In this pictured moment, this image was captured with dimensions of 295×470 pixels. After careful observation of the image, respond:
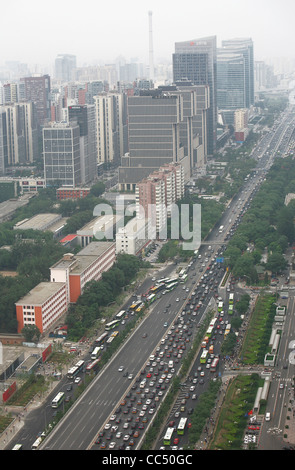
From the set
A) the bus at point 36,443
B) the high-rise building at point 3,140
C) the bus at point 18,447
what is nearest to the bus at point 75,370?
the bus at point 36,443

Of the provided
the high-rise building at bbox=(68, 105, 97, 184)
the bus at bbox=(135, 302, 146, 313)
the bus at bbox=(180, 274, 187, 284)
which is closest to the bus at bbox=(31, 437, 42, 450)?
the bus at bbox=(135, 302, 146, 313)

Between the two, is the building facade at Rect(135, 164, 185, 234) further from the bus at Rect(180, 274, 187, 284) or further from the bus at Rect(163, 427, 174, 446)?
the bus at Rect(163, 427, 174, 446)

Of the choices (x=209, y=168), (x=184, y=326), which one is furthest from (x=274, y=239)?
(x=209, y=168)

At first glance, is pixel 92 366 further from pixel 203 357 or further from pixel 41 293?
pixel 41 293

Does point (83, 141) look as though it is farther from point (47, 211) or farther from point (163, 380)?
point (163, 380)

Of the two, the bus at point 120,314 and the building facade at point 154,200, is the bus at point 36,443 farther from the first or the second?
the building facade at point 154,200
